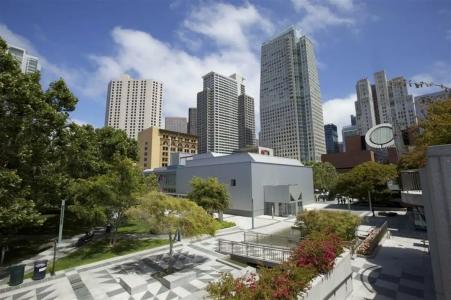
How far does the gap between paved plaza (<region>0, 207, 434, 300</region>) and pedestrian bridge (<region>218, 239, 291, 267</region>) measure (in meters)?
0.86

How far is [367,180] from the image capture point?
38344 mm

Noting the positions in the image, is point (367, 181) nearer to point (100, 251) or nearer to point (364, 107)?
point (100, 251)

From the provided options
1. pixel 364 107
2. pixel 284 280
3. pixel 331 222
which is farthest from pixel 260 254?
pixel 364 107

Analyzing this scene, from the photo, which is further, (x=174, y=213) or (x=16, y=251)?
(x=16, y=251)

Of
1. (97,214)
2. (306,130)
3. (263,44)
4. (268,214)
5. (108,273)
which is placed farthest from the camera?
(263,44)

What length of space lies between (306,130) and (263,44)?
76566 millimetres

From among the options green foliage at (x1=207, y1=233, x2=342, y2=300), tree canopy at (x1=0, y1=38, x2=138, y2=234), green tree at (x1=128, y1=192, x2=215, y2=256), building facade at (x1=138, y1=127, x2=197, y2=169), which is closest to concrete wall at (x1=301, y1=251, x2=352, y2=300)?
green foliage at (x1=207, y1=233, x2=342, y2=300)

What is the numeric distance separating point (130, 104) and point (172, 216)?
173 meters

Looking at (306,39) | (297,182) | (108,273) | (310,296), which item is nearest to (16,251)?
(108,273)

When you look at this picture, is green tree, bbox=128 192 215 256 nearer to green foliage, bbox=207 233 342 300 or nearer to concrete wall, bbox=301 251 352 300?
green foliage, bbox=207 233 342 300

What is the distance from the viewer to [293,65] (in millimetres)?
165875

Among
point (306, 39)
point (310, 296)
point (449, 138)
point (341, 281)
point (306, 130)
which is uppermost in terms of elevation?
point (306, 39)

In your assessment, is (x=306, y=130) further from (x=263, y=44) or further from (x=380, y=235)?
(x=380, y=235)

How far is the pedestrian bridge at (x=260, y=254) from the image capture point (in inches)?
624
